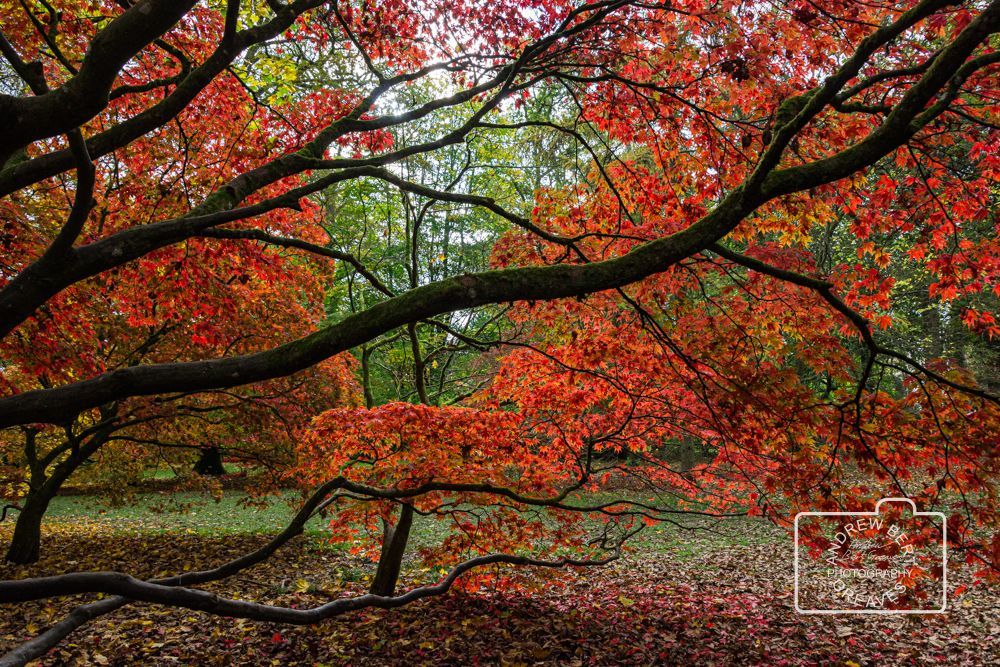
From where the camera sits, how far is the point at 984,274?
17.2ft

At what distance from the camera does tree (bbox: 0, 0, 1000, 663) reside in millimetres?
2502

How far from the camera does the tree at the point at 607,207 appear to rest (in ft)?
8.21

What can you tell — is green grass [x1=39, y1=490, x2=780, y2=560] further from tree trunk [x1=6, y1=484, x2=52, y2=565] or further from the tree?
the tree

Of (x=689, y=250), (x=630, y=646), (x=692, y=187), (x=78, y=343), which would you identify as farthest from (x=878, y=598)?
(x=78, y=343)

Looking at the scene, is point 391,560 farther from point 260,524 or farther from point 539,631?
point 260,524


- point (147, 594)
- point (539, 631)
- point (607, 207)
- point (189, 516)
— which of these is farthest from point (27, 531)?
point (607, 207)

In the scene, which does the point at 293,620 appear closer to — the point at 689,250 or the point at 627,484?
the point at 689,250

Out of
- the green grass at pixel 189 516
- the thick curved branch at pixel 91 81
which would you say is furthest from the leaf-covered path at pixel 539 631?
the thick curved branch at pixel 91 81

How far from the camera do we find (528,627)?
6453 mm

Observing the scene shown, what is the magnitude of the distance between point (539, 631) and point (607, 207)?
16.2 feet

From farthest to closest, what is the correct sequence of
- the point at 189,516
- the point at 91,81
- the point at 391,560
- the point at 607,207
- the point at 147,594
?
the point at 189,516, the point at 391,560, the point at 607,207, the point at 147,594, the point at 91,81

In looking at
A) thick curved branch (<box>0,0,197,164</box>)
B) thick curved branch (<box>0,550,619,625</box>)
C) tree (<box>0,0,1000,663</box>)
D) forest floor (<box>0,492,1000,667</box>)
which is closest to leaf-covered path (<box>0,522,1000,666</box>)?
forest floor (<box>0,492,1000,667</box>)

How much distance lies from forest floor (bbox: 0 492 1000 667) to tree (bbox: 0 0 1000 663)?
1157 mm

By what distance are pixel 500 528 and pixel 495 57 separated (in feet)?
17.0
